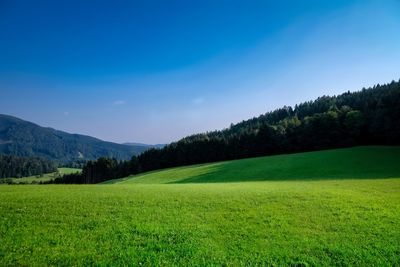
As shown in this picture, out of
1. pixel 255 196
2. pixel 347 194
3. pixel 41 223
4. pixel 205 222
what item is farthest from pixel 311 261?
pixel 347 194

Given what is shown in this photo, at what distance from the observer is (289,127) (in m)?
90.3

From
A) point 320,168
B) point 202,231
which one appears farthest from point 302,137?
point 202,231

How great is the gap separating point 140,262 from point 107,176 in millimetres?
129832

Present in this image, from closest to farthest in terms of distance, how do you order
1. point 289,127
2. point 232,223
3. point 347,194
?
1. point 232,223
2. point 347,194
3. point 289,127

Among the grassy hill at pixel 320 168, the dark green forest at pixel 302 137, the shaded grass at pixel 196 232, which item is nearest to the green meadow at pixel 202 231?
the shaded grass at pixel 196 232

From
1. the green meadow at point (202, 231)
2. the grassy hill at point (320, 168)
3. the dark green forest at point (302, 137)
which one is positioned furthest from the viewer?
the dark green forest at point (302, 137)

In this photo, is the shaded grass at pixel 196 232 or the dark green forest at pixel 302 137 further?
the dark green forest at pixel 302 137

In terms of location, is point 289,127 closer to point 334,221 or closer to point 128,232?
point 334,221

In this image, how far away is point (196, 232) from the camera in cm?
1348

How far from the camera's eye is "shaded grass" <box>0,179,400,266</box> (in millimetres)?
10992

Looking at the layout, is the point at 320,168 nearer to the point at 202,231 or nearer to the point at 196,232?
the point at 202,231

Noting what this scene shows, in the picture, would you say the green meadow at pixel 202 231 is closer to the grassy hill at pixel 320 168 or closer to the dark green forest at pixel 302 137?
the grassy hill at pixel 320 168

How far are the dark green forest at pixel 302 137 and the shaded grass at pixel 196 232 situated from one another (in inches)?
2433

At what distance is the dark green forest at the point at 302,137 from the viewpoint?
7112 cm
